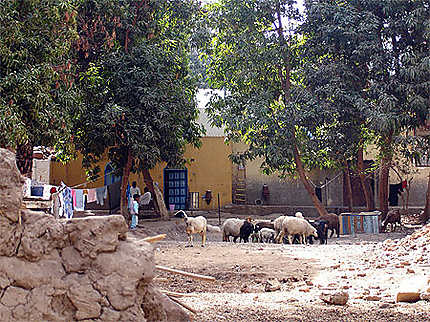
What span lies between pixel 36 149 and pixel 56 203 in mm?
4066

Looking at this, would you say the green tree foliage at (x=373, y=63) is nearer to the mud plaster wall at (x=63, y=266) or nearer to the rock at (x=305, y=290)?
the rock at (x=305, y=290)

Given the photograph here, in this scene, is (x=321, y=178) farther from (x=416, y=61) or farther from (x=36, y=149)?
(x=36, y=149)

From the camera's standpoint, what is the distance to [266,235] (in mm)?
17047

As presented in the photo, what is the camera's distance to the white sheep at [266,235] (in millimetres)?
16953

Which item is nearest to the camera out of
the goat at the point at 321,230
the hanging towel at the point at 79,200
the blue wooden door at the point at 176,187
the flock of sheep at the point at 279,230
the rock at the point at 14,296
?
the rock at the point at 14,296

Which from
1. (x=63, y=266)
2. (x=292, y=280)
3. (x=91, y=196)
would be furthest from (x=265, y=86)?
(x=63, y=266)

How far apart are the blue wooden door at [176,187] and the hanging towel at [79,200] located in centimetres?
981

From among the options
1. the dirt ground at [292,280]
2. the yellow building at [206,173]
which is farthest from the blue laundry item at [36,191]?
the yellow building at [206,173]

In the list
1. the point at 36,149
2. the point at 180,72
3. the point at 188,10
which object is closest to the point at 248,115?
the point at 180,72

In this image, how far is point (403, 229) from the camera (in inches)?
782

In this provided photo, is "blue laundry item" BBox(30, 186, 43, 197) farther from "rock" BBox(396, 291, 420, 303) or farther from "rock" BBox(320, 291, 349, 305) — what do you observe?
"rock" BBox(396, 291, 420, 303)

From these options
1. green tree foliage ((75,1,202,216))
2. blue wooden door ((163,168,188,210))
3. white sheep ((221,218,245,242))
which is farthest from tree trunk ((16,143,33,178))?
blue wooden door ((163,168,188,210))

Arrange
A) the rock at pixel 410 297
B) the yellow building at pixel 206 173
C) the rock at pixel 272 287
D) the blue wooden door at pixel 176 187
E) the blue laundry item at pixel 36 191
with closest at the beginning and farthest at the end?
the rock at pixel 410 297 → the rock at pixel 272 287 → the blue laundry item at pixel 36 191 → the yellow building at pixel 206 173 → the blue wooden door at pixel 176 187

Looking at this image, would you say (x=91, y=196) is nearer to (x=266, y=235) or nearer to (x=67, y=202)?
(x=67, y=202)
